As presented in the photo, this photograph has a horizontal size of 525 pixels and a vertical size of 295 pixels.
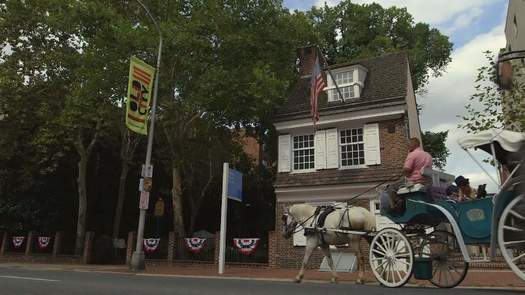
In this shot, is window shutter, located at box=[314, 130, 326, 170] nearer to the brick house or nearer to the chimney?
the brick house

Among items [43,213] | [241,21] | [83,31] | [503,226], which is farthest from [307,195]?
[43,213]

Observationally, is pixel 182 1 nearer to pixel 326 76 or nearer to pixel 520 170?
pixel 326 76

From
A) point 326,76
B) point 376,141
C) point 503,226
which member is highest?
point 326,76

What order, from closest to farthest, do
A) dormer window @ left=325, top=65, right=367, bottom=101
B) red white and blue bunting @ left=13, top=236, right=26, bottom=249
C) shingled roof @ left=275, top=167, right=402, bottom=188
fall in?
1. shingled roof @ left=275, top=167, right=402, bottom=188
2. dormer window @ left=325, top=65, right=367, bottom=101
3. red white and blue bunting @ left=13, top=236, right=26, bottom=249

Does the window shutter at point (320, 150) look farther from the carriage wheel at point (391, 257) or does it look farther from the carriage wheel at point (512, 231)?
the carriage wheel at point (512, 231)

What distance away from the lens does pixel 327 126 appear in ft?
75.2

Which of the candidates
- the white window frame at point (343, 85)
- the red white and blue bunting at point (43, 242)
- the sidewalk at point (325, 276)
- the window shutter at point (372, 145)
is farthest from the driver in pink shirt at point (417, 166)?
the red white and blue bunting at point (43, 242)

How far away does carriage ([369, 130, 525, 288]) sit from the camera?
7.11m

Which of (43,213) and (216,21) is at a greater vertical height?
(216,21)

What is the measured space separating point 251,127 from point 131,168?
38.5 ft

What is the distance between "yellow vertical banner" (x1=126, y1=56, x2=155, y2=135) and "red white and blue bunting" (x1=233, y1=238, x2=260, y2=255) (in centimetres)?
629

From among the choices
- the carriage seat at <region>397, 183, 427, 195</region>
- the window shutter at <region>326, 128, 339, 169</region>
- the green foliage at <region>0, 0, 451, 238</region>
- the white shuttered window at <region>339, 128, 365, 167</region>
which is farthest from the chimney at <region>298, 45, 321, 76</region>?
the carriage seat at <region>397, 183, 427, 195</region>

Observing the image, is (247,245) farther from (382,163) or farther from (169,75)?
(169,75)

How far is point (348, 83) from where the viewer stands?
77.3 feet
